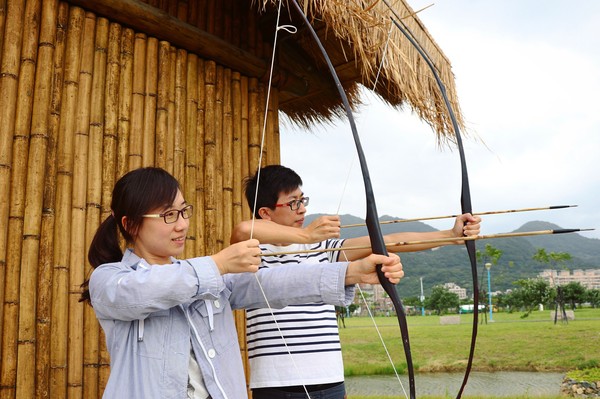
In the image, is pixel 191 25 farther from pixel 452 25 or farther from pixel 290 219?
pixel 452 25

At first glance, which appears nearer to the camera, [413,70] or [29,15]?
[29,15]

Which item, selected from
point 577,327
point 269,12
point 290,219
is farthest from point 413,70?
point 577,327

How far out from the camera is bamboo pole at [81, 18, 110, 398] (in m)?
1.91

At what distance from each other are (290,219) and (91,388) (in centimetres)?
102

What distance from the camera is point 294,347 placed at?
4.72ft

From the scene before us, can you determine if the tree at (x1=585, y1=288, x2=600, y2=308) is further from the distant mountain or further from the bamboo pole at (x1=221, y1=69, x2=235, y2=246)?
the bamboo pole at (x1=221, y1=69, x2=235, y2=246)

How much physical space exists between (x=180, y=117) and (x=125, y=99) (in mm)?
286

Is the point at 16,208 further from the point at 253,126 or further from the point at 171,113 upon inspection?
the point at 253,126

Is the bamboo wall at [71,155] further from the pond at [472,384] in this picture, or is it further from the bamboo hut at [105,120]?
the pond at [472,384]

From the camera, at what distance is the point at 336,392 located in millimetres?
1465

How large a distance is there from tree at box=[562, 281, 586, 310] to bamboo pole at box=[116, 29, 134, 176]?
27.2 meters

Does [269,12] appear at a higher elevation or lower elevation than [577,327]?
higher

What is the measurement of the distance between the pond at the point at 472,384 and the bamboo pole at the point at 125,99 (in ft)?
41.9

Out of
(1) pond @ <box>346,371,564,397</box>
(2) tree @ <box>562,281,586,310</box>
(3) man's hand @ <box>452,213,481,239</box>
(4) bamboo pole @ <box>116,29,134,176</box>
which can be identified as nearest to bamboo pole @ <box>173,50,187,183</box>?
(4) bamboo pole @ <box>116,29,134,176</box>
